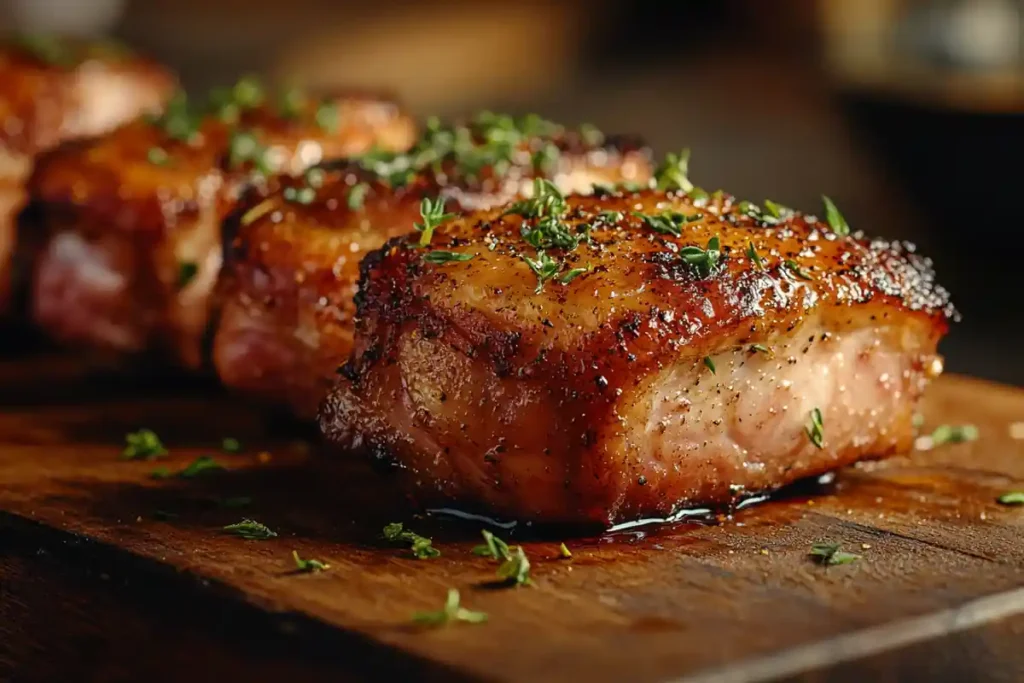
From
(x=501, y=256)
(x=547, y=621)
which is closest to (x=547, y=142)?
(x=501, y=256)

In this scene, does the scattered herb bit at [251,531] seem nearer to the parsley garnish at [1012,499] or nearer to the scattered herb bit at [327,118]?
the parsley garnish at [1012,499]

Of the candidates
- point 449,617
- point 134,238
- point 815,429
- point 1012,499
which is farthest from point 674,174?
point 134,238

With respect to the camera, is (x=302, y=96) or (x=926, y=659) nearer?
(x=926, y=659)

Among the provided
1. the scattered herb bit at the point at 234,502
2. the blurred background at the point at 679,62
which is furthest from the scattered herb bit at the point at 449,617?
Answer: the blurred background at the point at 679,62

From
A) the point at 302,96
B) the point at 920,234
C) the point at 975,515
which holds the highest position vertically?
the point at 302,96

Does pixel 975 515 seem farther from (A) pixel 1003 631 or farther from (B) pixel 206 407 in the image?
(B) pixel 206 407

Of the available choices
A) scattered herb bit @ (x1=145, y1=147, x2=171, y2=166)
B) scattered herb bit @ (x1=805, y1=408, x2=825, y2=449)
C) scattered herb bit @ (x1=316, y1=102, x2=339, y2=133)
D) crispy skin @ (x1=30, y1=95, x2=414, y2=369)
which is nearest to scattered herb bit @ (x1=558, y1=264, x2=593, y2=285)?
scattered herb bit @ (x1=805, y1=408, x2=825, y2=449)

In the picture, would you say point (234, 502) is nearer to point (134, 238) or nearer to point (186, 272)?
point (186, 272)
